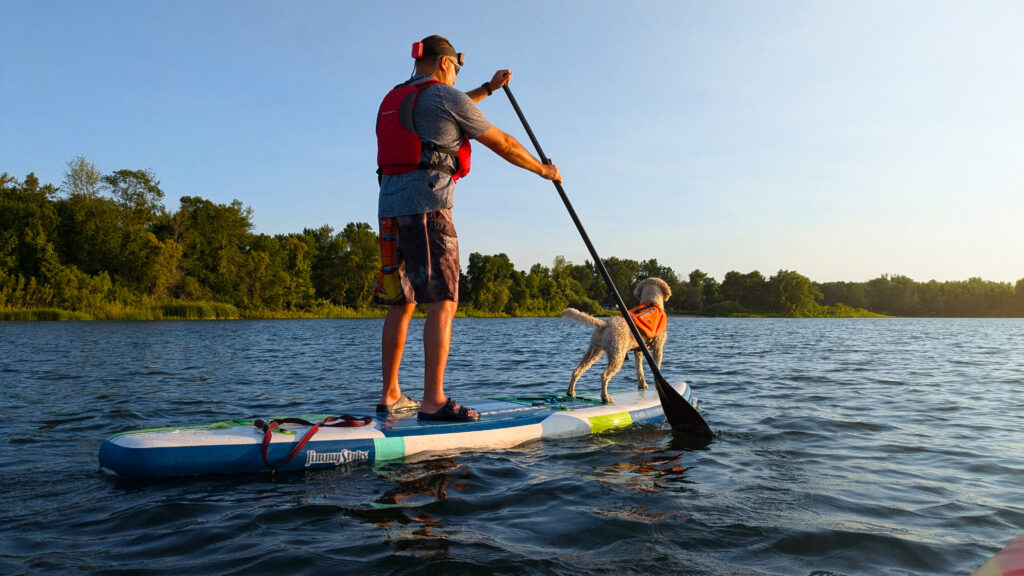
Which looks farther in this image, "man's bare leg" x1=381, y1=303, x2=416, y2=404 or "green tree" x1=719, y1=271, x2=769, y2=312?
"green tree" x1=719, y1=271, x2=769, y2=312

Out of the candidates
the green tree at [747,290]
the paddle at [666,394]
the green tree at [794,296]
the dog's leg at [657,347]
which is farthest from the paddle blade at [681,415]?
the green tree at [747,290]

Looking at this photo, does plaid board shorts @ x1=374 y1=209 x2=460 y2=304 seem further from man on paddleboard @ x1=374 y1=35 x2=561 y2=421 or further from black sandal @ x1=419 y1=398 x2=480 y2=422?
black sandal @ x1=419 y1=398 x2=480 y2=422

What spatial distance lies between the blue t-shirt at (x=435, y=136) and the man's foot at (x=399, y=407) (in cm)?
180

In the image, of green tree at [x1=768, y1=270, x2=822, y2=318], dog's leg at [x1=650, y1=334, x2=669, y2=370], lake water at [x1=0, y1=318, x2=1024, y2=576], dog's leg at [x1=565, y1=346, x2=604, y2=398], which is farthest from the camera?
green tree at [x1=768, y1=270, x2=822, y2=318]

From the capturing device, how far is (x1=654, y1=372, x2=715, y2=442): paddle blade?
19.1 ft

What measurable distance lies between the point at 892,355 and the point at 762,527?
17.5 metres

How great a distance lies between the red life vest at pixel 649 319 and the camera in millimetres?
6906

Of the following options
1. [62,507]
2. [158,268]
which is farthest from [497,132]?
[158,268]

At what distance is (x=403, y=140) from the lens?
4.70 m

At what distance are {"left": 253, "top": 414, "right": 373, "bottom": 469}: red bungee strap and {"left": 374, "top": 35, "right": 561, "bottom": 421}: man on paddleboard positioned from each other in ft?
2.00

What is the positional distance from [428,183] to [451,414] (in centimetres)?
199

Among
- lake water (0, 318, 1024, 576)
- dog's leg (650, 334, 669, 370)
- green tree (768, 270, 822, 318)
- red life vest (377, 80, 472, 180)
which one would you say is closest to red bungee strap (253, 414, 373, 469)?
lake water (0, 318, 1024, 576)

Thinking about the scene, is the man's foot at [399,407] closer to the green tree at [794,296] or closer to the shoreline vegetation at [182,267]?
the shoreline vegetation at [182,267]

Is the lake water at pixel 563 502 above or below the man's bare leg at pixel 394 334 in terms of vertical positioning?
below
